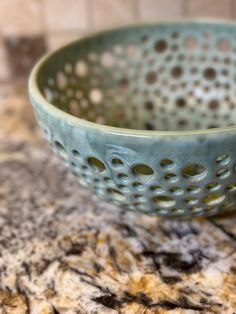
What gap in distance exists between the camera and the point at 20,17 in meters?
0.83

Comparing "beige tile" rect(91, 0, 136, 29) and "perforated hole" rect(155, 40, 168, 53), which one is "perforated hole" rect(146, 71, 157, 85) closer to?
"perforated hole" rect(155, 40, 168, 53)

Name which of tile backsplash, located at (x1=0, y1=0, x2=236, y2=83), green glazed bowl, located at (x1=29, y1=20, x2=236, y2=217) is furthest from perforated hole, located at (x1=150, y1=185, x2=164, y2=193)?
tile backsplash, located at (x1=0, y1=0, x2=236, y2=83)

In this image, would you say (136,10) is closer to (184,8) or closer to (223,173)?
(184,8)

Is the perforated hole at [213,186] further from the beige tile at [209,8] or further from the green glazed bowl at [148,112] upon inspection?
the beige tile at [209,8]

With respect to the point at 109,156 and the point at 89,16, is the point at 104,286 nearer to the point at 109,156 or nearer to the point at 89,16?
the point at 109,156

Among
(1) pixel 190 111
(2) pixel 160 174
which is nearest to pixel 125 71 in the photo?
(1) pixel 190 111

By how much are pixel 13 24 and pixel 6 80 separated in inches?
4.4

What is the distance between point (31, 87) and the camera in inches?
18.5

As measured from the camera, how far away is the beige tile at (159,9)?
0.79 m

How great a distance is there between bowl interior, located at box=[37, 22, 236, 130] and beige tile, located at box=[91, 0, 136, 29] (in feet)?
0.41

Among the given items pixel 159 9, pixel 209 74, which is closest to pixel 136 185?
pixel 209 74

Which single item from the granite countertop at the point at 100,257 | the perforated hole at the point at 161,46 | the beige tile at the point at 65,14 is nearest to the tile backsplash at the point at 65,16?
the beige tile at the point at 65,14

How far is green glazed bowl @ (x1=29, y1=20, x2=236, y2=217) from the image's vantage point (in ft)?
1.30

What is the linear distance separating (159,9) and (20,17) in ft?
0.82
